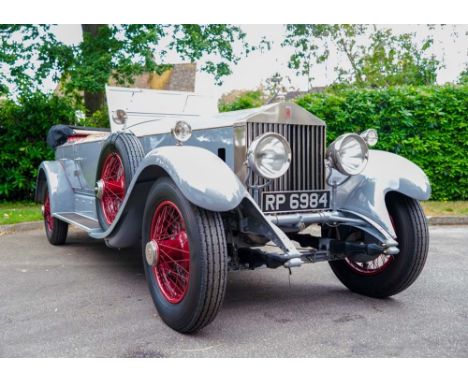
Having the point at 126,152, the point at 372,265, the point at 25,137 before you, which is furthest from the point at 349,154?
the point at 25,137

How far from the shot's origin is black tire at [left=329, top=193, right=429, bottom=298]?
3.46 metres

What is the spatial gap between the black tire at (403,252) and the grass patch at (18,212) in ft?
18.2

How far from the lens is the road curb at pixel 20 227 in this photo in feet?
23.1

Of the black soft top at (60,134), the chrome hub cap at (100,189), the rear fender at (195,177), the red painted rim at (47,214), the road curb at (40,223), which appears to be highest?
the black soft top at (60,134)

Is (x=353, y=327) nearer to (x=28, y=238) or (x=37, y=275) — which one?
(x=37, y=275)

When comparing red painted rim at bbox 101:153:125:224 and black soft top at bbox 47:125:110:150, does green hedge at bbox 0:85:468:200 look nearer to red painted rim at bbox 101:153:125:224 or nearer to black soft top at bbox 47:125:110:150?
black soft top at bbox 47:125:110:150

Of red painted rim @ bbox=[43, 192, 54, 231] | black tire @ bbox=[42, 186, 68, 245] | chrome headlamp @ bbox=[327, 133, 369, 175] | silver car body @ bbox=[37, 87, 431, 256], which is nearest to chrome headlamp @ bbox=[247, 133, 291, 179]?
silver car body @ bbox=[37, 87, 431, 256]

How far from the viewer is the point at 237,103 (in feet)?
32.0

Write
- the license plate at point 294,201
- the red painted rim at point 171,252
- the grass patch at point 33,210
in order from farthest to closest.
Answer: the grass patch at point 33,210, the license plate at point 294,201, the red painted rim at point 171,252

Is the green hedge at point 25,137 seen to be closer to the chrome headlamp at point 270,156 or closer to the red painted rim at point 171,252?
the red painted rim at point 171,252

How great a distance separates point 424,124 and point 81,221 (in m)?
6.57

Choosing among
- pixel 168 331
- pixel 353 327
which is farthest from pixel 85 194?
pixel 353 327

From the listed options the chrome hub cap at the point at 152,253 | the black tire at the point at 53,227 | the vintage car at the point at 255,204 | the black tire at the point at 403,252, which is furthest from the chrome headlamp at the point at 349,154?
the black tire at the point at 53,227

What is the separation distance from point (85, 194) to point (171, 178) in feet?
9.01
